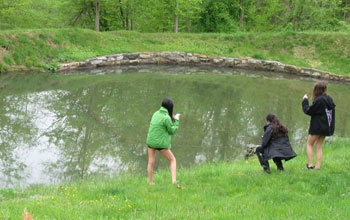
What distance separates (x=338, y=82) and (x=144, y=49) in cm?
1515

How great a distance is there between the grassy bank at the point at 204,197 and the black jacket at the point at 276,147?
1.34 ft

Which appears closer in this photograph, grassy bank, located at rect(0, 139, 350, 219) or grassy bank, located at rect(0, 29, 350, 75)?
grassy bank, located at rect(0, 139, 350, 219)

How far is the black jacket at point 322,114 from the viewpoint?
296 inches

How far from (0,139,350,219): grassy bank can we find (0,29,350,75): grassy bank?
18359 millimetres

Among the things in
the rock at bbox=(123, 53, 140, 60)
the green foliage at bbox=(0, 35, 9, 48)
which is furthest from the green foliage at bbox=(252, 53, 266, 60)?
the green foliage at bbox=(0, 35, 9, 48)

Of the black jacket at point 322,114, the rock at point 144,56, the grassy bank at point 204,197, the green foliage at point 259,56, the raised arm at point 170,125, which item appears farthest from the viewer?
the green foliage at point 259,56

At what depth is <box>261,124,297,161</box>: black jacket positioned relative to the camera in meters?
7.28

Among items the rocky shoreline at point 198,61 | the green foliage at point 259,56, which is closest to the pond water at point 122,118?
the rocky shoreline at point 198,61

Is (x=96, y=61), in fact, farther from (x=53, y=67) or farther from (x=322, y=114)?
(x=322, y=114)

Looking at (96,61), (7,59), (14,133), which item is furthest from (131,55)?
(14,133)

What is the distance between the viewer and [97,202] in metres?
5.87

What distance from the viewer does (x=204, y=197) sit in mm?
6141

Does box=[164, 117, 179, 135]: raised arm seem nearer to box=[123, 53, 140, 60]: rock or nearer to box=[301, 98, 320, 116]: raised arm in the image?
box=[301, 98, 320, 116]: raised arm

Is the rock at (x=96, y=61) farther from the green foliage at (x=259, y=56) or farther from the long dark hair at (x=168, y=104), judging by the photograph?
the long dark hair at (x=168, y=104)
